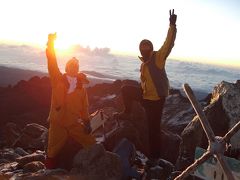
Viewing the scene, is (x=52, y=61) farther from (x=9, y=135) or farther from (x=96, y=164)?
(x=9, y=135)

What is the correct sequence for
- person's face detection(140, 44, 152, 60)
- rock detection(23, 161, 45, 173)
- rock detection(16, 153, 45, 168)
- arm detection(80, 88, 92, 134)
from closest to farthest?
1. person's face detection(140, 44, 152, 60)
2. arm detection(80, 88, 92, 134)
3. rock detection(23, 161, 45, 173)
4. rock detection(16, 153, 45, 168)

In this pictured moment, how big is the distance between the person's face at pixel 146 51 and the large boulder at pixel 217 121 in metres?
2.07

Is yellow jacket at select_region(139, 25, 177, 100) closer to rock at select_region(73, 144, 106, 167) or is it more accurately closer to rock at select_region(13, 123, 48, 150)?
rock at select_region(73, 144, 106, 167)

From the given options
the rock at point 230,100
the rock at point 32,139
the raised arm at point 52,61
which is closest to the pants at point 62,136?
the raised arm at point 52,61

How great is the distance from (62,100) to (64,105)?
15 cm

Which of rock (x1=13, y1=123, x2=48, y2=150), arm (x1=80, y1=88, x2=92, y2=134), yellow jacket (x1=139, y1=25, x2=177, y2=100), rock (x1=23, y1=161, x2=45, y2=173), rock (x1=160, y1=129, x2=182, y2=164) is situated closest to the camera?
yellow jacket (x1=139, y1=25, x2=177, y2=100)

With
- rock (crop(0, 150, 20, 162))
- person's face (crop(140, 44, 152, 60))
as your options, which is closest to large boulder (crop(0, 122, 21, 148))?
rock (crop(0, 150, 20, 162))

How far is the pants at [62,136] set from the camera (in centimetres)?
865

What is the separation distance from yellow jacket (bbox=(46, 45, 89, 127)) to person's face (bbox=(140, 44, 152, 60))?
1.37 m

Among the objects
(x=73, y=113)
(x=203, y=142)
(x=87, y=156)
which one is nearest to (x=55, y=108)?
(x=73, y=113)

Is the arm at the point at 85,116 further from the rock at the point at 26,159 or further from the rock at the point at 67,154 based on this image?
the rock at the point at 26,159

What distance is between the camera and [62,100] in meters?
8.55

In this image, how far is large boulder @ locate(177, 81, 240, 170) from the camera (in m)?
9.60

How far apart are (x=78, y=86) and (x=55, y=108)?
61cm
